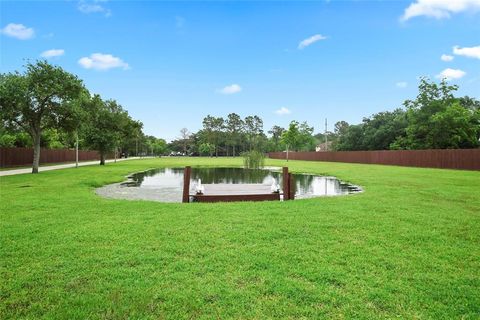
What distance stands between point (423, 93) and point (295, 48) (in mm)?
23691

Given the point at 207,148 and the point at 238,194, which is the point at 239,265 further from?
the point at 207,148

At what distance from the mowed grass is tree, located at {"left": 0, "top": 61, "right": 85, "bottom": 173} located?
1405cm

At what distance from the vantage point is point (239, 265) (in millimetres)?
4078

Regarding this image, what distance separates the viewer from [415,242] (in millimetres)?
5164

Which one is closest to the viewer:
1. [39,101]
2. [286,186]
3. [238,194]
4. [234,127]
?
[238,194]

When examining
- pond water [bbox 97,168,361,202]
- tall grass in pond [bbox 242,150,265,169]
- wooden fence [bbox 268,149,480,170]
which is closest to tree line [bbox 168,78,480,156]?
wooden fence [bbox 268,149,480,170]

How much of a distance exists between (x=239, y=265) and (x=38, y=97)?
64.4 feet

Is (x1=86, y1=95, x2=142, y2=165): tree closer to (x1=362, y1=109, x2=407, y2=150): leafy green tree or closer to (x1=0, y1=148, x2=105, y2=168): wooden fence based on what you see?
(x1=0, y1=148, x2=105, y2=168): wooden fence

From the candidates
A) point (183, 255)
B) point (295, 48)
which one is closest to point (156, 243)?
point (183, 255)

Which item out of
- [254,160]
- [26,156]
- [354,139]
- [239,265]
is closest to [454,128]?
[354,139]

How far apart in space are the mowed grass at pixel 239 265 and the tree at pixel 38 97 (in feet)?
46.1

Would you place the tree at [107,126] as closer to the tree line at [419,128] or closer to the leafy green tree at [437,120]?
the tree line at [419,128]

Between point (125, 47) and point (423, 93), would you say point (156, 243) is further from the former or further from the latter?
point (423, 93)

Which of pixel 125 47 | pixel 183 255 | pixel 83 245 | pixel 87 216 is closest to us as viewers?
pixel 183 255
